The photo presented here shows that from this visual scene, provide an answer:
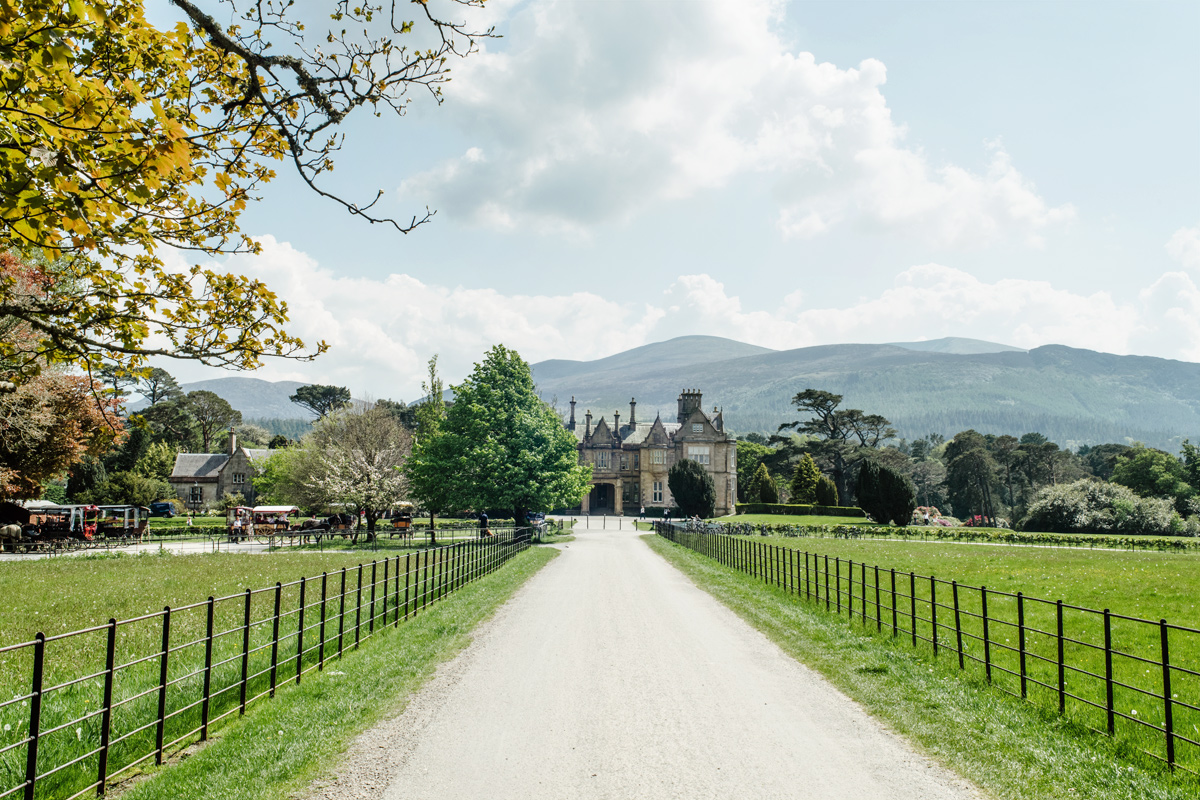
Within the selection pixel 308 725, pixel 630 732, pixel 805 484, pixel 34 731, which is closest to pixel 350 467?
pixel 308 725

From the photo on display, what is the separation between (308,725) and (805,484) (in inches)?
2976

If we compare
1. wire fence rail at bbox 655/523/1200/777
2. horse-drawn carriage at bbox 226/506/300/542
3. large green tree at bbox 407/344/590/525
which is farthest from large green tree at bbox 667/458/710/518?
wire fence rail at bbox 655/523/1200/777

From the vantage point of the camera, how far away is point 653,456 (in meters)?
82.2

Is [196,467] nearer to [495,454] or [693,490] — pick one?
[693,490]

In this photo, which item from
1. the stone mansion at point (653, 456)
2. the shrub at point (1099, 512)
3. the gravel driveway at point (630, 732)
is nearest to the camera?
the gravel driveway at point (630, 732)

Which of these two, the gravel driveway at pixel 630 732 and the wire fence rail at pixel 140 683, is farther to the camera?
the gravel driveway at pixel 630 732

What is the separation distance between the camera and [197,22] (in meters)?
5.99

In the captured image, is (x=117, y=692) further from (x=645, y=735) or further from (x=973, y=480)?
(x=973, y=480)

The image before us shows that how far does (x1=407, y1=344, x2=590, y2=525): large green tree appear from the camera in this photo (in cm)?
3962

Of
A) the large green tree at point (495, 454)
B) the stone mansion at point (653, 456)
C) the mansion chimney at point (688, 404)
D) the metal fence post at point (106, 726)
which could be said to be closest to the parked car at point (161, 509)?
the stone mansion at point (653, 456)

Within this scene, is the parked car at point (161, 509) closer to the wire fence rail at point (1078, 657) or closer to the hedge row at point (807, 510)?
the hedge row at point (807, 510)

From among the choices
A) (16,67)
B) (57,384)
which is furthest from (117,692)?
(57,384)

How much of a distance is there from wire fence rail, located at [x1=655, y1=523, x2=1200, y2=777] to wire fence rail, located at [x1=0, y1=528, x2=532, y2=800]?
829cm

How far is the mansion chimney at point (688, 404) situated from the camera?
82000 mm
